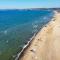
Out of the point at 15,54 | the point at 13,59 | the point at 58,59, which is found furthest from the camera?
the point at 15,54

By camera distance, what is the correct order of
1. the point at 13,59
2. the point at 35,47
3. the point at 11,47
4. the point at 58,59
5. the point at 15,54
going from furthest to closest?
the point at 11,47 → the point at 35,47 → the point at 15,54 → the point at 13,59 → the point at 58,59

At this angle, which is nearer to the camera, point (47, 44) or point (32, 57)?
point (32, 57)

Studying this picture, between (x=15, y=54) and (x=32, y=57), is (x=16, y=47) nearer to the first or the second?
(x=15, y=54)

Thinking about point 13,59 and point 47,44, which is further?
point 47,44

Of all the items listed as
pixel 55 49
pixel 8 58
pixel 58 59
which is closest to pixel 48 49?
pixel 55 49

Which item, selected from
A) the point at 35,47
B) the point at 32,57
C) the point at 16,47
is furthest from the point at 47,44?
the point at 32,57

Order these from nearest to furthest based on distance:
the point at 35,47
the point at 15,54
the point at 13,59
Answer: the point at 13,59
the point at 15,54
the point at 35,47

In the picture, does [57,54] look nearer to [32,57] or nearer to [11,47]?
[32,57]

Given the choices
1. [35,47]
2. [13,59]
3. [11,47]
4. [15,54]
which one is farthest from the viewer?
[11,47]
